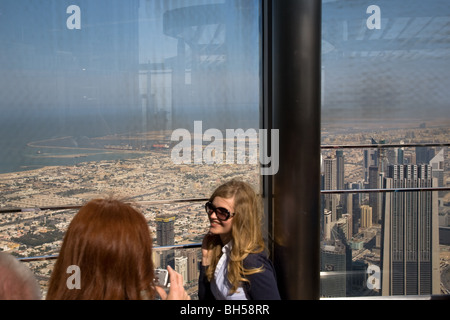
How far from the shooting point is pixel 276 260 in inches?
75.4

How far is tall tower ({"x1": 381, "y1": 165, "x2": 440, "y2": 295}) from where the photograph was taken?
2244 mm

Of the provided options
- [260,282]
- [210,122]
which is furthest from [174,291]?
[210,122]

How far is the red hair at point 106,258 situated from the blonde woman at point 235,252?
0.56 metres

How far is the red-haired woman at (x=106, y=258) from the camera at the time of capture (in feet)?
3.05

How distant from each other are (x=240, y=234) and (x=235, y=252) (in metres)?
0.07

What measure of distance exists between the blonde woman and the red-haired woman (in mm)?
557

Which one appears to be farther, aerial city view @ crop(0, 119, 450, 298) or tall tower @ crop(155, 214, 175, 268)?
tall tower @ crop(155, 214, 175, 268)

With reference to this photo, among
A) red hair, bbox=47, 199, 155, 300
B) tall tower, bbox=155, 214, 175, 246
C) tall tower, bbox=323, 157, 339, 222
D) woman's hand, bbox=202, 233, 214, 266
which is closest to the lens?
red hair, bbox=47, 199, 155, 300

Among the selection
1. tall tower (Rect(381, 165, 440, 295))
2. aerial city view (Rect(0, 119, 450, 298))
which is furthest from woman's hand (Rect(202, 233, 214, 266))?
tall tower (Rect(381, 165, 440, 295))

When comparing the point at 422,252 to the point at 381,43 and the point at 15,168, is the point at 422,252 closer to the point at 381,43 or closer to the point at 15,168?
the point at 381,43

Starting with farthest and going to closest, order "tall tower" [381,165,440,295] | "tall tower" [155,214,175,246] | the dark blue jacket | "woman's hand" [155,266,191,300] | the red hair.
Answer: "tall tower" [381,165,440,295]
"tall tower" [155,214,175,246]
the dark blue jacket
"woman's hand" [155,266,191,300]
the red hair

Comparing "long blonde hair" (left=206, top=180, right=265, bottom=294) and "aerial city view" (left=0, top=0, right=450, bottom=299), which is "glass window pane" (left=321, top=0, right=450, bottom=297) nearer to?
"aerial city view" (left=0, top=0, right=450, bottom=299)
